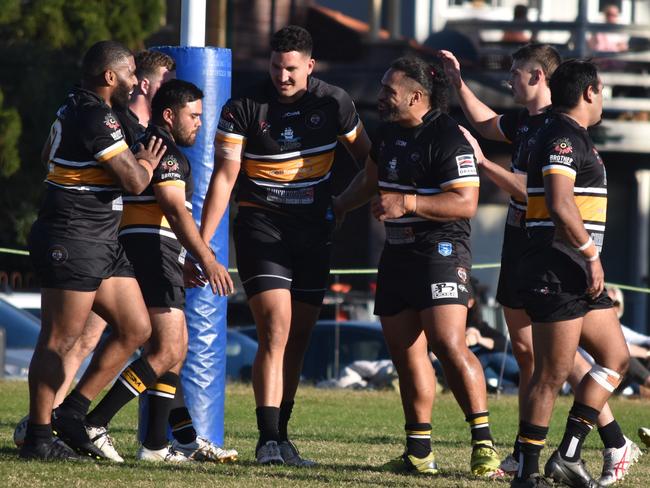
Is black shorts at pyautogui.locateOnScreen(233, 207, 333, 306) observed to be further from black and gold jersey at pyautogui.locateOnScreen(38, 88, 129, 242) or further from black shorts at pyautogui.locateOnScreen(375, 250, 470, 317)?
black and gold jersey at pyautogui.locateOnScreen(38, 88, 129, 242)

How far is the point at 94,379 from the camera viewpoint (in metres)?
7.74

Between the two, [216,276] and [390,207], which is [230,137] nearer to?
[216,276]

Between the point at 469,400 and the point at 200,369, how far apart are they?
1.79 metres

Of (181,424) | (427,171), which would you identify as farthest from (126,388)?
(427,171)

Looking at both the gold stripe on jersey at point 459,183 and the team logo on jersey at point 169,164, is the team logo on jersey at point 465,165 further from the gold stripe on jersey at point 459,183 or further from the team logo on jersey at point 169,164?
the team logo on jersey at point 169,164

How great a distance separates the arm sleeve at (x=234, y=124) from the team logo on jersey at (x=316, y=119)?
34 centimetres

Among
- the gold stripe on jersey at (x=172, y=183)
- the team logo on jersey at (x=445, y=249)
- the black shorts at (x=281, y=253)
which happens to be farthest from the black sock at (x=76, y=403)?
the team logo on jersey at (x=445, y=249)

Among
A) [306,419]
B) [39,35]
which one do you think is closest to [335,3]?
[39,35]

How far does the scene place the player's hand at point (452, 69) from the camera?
8.20 m

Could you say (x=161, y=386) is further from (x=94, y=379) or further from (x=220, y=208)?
(x=220, y=208)

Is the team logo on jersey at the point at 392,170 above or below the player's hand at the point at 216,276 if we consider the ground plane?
above

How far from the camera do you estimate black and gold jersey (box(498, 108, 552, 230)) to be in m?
7.79

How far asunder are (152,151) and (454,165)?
5.09ft

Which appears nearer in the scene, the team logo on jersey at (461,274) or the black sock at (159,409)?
the team logo on jersey at (461,274)
